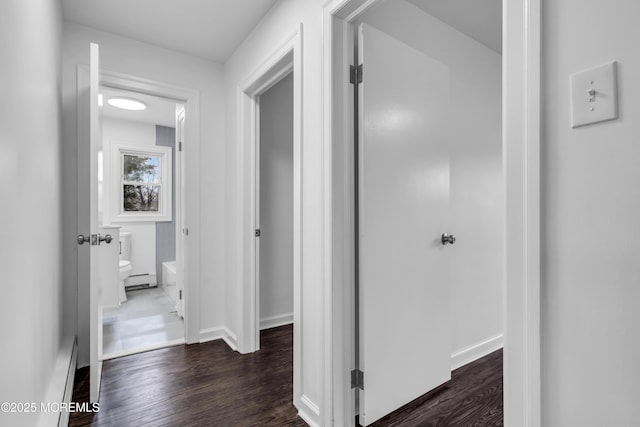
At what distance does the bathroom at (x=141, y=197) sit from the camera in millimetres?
3852

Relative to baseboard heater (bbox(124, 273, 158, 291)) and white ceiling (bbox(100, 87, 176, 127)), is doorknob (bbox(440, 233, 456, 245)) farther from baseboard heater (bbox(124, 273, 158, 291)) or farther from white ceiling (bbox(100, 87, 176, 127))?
baseboard heater (bbox(124, 273, 158, 291))

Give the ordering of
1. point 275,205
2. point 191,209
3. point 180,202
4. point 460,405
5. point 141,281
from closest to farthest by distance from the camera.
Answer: point 460,405, point 191,209, point 180,202, point 275,205, point 141,281

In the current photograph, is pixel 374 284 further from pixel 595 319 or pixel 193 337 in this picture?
pixel 193 337

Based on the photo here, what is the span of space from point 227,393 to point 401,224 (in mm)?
1444

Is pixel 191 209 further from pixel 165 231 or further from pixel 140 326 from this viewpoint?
pixel 165 231

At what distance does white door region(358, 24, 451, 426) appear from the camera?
1614 millimetres

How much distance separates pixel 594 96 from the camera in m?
0.72

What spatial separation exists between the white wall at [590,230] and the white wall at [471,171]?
1.47 m

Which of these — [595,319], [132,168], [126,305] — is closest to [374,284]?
[595,319]

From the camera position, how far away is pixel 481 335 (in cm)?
246

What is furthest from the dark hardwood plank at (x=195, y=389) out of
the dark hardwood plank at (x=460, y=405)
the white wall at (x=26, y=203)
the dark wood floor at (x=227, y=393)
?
the dark hardwood plank at (x=460, y=405)

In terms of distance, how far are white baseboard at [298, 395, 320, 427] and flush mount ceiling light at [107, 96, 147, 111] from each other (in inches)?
141

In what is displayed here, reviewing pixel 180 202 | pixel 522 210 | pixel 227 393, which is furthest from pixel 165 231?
pixel 522 210

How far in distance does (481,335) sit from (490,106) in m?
1.78
